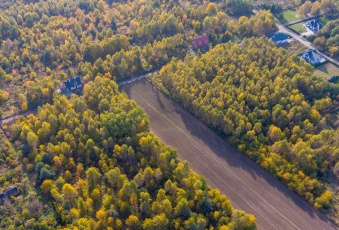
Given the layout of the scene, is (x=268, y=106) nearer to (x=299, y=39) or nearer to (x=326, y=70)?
(x=326, y=70)

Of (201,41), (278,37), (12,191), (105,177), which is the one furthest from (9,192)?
(278,37)

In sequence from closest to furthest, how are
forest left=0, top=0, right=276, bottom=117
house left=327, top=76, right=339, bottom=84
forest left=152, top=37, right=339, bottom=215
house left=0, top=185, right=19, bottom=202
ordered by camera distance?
house left=0, top=185, right=19, bottom=202, forest left=152, top=37, right=339, bottom=215, forest left=0, top=0, right=276, bottom=117, house left=327, top=76, right=339, bottom=84

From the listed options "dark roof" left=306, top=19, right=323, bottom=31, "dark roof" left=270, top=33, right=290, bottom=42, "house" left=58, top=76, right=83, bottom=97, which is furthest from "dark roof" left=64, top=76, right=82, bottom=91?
"dark roof" left=306, top=19, right=323, bottom=31

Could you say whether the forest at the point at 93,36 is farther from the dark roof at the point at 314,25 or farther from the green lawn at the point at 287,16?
the dark roof at the point at 314,25

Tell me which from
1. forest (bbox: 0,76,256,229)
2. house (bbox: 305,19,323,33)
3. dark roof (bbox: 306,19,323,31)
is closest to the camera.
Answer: forest (bbox: 0,76,256,229)

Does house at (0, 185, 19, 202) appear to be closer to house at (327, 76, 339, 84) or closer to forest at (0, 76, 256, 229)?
forest at (0, 76, 256, 229)

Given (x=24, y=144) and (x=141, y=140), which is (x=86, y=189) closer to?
(x=141, y=140)
